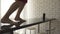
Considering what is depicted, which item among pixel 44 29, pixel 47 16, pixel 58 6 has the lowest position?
pixel 44 29

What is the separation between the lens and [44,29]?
2.25 metres

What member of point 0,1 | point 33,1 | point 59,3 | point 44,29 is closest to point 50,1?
point 59,3

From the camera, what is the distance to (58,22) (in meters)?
2.23

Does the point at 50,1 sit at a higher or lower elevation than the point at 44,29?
higher

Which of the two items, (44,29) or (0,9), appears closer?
(0,9)

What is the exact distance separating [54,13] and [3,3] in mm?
880

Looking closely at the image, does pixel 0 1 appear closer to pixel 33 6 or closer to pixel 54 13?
pixel 33 6

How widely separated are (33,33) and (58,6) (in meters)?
0.69

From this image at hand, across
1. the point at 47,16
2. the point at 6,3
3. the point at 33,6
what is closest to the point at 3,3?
the point at 6,3

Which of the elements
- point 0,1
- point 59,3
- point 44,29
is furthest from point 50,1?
point 0,1

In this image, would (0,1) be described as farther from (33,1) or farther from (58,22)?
(58,22)

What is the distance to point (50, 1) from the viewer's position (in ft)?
7.34

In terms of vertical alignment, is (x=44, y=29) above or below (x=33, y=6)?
below

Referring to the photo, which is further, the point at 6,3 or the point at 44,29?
the point at 44,29
